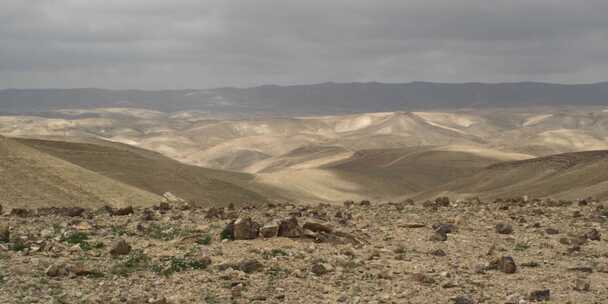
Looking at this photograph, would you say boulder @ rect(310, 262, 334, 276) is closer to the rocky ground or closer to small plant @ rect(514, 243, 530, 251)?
the rocky ground

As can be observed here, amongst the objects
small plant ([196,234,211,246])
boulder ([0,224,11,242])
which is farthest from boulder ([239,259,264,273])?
boulder ([0,224,11,242])

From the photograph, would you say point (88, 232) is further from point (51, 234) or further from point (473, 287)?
point (473, 287)

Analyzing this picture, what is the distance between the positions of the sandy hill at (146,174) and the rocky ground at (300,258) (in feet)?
126

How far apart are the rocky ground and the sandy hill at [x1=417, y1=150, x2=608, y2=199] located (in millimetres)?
23789

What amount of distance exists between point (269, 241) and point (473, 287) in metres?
4.08

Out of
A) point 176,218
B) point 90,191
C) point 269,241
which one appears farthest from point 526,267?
point 90,191

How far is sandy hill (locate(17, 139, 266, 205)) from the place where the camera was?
187 feet

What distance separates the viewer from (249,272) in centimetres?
1245

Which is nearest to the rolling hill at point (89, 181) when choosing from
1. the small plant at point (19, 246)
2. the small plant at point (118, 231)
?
the small plant at point (118, 231)

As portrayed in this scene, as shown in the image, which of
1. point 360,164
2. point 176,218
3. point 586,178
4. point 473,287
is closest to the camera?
point 473,287

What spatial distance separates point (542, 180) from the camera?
64688mm

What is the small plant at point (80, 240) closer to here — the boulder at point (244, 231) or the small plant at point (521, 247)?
the boulder at point (244, 231)

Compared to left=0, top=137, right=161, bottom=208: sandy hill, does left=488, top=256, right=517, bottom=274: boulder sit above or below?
above

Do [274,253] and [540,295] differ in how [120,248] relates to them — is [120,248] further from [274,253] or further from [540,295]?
[540,295]
